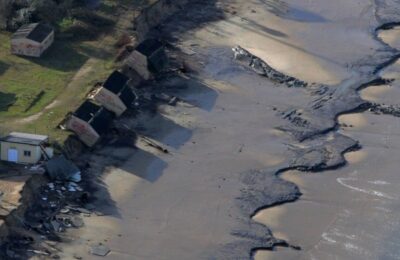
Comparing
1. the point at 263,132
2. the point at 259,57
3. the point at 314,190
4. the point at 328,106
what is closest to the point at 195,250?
the point at 314,190

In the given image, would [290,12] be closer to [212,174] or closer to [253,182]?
[212,174]

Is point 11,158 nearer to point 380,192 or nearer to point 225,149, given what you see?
point 225,149

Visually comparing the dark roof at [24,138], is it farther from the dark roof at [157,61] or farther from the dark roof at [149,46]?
the dark roof at [149,46]

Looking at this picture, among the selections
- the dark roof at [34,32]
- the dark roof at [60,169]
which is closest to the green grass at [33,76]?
the dark roof at [34,32]

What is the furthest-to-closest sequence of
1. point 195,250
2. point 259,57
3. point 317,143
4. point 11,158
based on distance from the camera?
point 259,57
point 317,143
point 11,158
point 195,250

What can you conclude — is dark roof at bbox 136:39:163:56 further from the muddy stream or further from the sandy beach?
the muddy stream

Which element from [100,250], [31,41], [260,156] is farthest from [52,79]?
[100,250]
